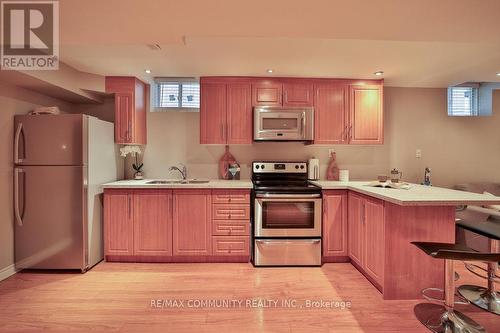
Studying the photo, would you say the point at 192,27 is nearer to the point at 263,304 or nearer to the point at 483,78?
the point at 263,304

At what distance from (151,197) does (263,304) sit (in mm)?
1687

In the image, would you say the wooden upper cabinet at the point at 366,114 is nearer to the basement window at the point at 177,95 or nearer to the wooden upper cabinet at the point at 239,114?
the wooden upper cabinet at the point at 239,114

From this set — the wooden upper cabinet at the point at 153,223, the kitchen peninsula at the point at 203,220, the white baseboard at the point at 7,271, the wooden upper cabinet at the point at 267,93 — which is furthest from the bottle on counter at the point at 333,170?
the white baseboard at the point at 7,271

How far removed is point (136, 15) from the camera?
55.9 inches

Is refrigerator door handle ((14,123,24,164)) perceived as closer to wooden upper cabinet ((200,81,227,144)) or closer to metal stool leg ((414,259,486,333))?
wooden upper cabinet ((200,81,227,144))

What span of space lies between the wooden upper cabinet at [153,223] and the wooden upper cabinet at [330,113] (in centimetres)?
205

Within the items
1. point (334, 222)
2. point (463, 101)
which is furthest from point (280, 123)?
point (463, 101)

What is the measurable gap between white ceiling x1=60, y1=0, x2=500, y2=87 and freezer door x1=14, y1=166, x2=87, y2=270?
4.21 feet

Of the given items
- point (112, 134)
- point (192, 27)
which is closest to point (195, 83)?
point (112, 134)

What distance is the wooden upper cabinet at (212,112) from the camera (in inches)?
125

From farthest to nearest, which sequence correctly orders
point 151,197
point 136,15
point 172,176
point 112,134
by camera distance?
point 172,176 < point 112,134 < point 151,197 < point 136,15

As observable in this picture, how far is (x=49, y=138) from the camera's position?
260 cm

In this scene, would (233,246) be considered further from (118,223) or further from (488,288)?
(488,288)

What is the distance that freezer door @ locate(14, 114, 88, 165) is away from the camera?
260 centimetres
